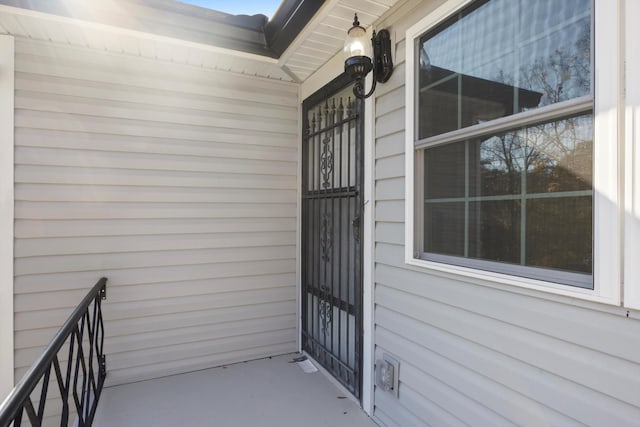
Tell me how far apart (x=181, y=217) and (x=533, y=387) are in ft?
8.26

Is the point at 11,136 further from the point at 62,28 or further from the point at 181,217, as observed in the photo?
the point at 181,217

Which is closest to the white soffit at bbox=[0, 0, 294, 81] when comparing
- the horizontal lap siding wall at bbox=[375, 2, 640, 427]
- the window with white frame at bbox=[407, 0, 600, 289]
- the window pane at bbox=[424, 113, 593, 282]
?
the horizontal lap siding wall at bbox=[375, 2, 640, 427]

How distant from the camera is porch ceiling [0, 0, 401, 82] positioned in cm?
213

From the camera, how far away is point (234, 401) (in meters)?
2.46

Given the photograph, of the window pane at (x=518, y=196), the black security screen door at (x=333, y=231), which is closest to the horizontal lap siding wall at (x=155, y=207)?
the black security screen door at (x=333, y=231)

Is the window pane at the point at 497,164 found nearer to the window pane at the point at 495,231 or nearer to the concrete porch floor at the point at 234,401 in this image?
the window pane at the point at 495,231

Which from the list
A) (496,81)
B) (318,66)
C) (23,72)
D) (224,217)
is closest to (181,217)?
(224,217)

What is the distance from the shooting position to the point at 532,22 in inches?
52.7

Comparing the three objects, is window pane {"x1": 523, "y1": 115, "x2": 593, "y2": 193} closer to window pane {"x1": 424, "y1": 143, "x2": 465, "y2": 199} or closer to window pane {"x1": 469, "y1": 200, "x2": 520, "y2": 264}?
window pane {"x1": 469, "y1": 200, "x2": 520, "y2": 264}

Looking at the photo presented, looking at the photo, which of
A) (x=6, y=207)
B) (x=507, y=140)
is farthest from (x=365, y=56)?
(x=6, y=207)

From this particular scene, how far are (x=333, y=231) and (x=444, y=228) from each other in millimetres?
1131

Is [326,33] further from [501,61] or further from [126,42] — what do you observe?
[126,42]

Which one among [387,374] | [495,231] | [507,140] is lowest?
[387,374]

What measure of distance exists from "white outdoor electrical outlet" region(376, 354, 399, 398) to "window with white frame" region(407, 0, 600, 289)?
0.69 meters
